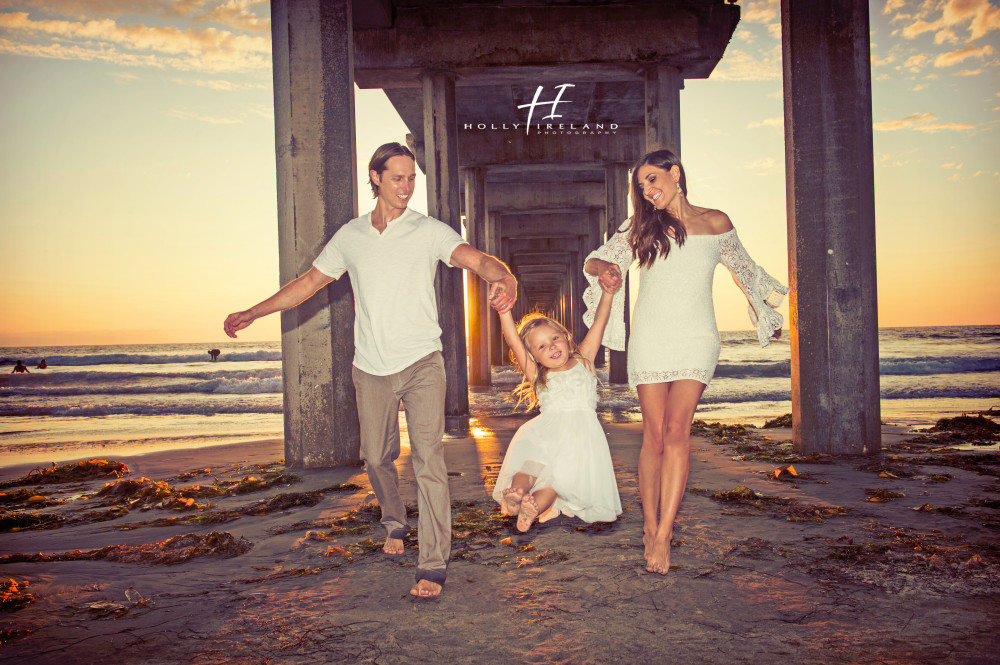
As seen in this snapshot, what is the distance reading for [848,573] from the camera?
2.93m

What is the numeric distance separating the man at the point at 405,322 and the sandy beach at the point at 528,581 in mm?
484

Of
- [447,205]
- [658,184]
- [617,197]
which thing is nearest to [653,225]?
[658,184]

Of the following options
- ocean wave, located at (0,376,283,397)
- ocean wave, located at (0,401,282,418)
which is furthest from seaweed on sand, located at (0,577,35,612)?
ocean wave, located at (0,376,283,397)

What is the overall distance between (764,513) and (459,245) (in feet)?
8.65

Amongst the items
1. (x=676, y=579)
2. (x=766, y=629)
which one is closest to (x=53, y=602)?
(x=676, y=579)

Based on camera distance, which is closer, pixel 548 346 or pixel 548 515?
pixel 548 346

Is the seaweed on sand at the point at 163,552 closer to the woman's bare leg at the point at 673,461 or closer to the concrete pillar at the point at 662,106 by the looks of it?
the woman's bare leg at the point at 673,461

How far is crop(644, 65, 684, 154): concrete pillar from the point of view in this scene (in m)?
10.5

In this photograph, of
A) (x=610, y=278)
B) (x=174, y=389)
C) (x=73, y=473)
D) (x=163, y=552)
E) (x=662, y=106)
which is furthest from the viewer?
(x=174, y=389)

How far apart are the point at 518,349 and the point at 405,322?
2.88 feet

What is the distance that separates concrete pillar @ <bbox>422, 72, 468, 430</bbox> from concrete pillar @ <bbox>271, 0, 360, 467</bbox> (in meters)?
3.48

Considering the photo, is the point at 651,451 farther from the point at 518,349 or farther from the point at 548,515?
the point at 548,515

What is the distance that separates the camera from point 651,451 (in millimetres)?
3266

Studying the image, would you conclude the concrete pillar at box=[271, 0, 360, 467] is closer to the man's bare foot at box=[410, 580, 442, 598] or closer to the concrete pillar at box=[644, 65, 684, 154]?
the man's bare foot at box=[410, 580, 442, 598]
